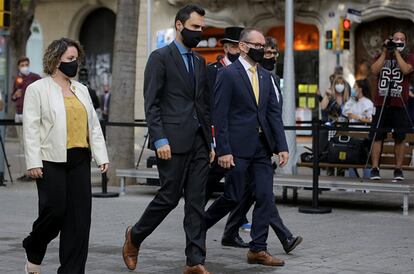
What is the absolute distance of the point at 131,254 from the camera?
25.4ft

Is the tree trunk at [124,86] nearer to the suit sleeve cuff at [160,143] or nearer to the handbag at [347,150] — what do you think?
the handbag at [347,150]

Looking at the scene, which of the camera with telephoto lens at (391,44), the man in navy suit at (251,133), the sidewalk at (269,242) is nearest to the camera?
the sidewalk at (269,242)

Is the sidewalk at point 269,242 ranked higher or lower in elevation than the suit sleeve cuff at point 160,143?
lower

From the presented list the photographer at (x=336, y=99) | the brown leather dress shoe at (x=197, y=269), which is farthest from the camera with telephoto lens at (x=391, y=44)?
the brown leather dress shoe at (x=197, y=269)

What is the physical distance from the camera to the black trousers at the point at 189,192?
739cm

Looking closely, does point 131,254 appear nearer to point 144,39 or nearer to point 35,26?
point 144,39

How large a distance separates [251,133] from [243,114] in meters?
0.21

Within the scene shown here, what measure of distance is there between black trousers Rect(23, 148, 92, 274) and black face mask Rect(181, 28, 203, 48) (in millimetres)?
1346

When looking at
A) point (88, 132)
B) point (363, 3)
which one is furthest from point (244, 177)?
point (363, 3)

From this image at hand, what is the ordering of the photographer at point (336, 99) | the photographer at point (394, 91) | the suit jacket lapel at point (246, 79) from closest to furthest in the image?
the suit jacket lapel at point (246, 79) < the photographer at point (394, 91) < the photographer at point (336, 99)

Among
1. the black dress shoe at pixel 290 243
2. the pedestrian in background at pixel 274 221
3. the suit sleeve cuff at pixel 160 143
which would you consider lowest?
the black dress shoe at pixel 290 243

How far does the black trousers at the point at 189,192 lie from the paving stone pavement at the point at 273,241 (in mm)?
461

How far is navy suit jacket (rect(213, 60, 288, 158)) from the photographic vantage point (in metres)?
8.20

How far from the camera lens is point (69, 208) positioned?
685 centimetres
